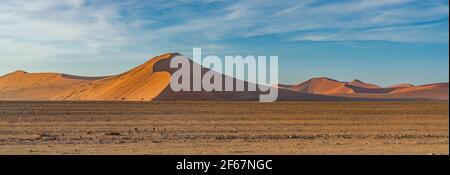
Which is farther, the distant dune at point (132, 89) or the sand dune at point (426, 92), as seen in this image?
the sand dune at point (426, 92)

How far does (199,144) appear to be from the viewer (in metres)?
16.4

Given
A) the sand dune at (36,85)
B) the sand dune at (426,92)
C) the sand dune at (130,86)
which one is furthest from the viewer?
the sand dune at (426,92)

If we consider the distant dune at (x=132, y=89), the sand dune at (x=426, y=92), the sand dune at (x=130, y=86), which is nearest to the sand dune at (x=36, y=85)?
the distant dune at (x=132, y=89)

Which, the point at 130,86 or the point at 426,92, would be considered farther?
the point at 426,92

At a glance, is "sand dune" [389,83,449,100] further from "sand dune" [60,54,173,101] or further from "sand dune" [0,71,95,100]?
"sand dune" [0,71,95,100]

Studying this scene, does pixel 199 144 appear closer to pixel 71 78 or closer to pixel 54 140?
pixel 54 140

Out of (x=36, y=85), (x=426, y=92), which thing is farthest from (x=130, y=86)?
(x=426, y=92)

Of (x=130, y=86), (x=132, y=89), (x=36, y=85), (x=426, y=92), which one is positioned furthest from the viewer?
(x=426, y=92)

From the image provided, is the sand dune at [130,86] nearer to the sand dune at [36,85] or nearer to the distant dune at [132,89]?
the distant dune at [132,89]

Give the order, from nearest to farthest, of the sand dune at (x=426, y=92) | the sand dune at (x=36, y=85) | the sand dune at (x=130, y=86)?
the sand dune at (x=130, y=86) → the sand dune at (x=36, y=85) → the sand dune at (x=426, y=92)

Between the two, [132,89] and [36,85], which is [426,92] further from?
[36,85]

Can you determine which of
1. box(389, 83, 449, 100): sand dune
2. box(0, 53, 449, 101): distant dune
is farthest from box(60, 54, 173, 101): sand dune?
box(389, 83, 449, 100): sand dune
